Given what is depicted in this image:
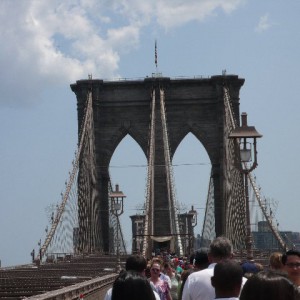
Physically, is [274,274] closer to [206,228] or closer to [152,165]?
[152,165]

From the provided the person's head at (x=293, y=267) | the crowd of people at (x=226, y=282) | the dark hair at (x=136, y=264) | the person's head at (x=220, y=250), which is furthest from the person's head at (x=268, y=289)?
the dark hair at (x=136, y=264)

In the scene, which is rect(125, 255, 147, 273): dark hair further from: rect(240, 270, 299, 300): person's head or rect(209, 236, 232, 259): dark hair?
rect(240, 270, 299, 300): person's head

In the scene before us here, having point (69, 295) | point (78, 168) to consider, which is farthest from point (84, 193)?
point (69, 295)

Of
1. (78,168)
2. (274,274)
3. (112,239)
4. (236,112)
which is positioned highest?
(236,112)

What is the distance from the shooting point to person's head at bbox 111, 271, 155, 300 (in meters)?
5.36

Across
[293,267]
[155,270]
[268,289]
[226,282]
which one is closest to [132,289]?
[226,282]

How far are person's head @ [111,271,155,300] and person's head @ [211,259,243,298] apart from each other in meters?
0.41

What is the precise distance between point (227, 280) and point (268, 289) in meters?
0.99

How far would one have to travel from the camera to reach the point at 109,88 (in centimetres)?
7306

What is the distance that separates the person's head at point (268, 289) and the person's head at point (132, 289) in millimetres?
898

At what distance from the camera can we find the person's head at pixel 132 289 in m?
5.36

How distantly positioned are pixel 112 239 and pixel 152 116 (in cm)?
1207

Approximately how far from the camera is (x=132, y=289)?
537 cm

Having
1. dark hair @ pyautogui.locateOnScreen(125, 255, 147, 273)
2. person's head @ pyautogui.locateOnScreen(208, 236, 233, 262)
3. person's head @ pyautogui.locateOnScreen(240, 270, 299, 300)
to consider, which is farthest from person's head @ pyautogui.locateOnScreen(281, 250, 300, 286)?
person's head @ pyautogui.locateOnScreen(240, 270, 299, 300)
